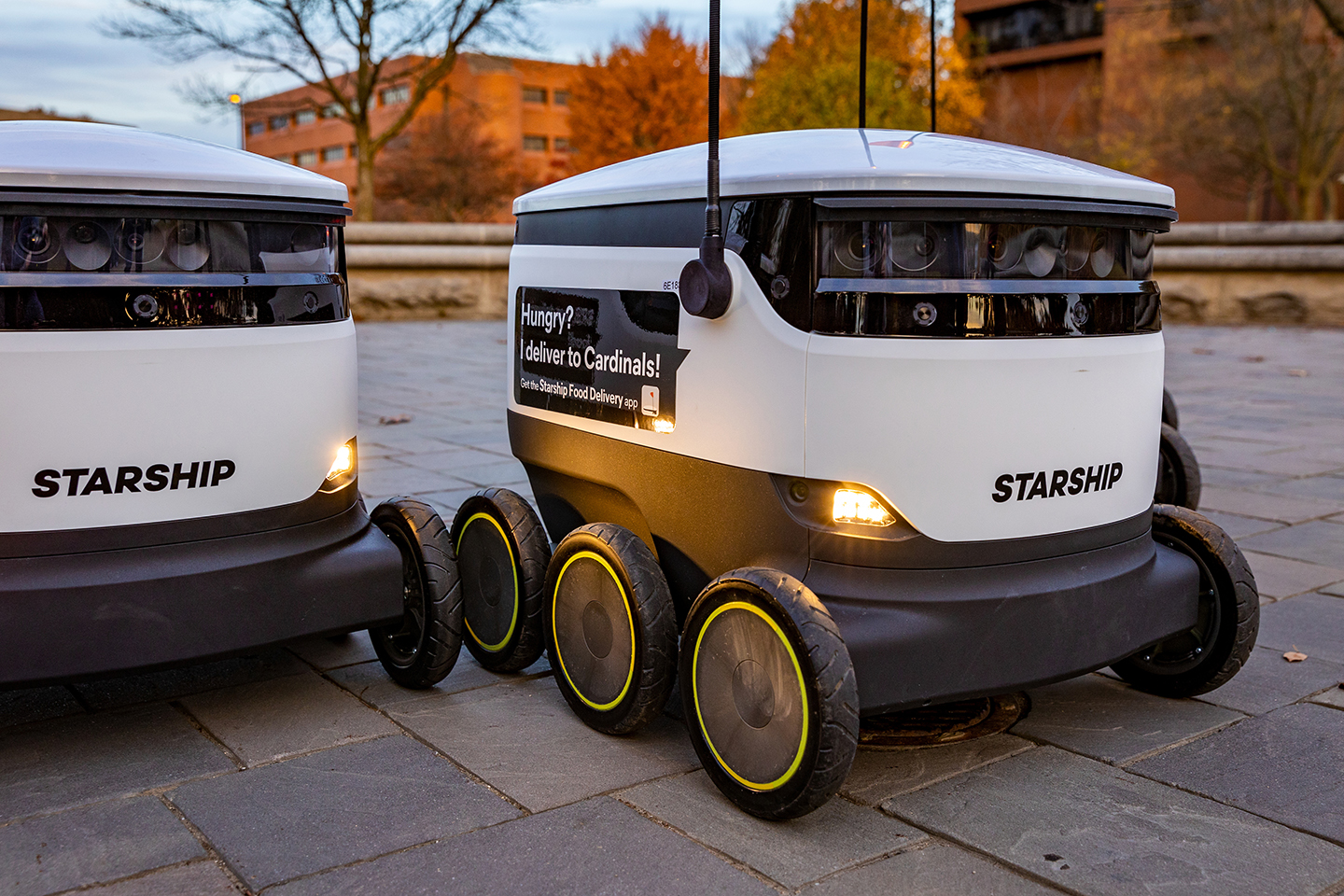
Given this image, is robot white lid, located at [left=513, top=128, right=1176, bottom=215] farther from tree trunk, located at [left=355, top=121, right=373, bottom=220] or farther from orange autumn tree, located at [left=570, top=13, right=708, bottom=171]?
orange autumn tree, located at [left=570, top=13, right=708, bottom=171]

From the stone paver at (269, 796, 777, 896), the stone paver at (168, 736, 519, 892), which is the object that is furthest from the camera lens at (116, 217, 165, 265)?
the stone paver at (269, 796, 777, 896)

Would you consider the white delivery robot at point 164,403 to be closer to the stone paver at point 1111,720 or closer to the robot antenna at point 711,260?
the robot antenna at point 711,260

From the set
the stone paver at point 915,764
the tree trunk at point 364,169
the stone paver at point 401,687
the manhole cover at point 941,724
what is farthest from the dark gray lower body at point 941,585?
the tree trunk at point 364,169

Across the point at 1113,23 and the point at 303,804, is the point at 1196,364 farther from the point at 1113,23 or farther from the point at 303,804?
the point at 1113,23

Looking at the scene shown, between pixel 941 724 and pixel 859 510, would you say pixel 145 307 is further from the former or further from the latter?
pixel 941 724

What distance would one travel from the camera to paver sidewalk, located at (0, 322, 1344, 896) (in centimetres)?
245

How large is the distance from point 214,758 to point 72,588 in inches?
21.8

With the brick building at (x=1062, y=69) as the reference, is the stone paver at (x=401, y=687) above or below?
below

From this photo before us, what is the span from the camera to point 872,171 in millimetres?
2623

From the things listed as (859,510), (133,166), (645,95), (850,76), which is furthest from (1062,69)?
(133,166)

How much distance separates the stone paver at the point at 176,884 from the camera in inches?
92.6

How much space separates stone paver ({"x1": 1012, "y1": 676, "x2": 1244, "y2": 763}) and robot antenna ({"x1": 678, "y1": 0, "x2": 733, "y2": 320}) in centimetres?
145

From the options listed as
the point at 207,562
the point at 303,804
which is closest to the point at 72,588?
the point at 207,562

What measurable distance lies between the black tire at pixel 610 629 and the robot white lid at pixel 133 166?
1191 millimetres
